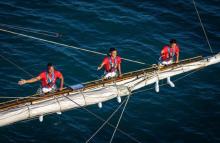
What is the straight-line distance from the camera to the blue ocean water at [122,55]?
87.2 feet

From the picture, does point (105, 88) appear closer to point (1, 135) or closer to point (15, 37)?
point (1, 135)

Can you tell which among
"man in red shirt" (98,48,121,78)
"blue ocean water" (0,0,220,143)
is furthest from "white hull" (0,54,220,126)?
"blue ocean water" (0,0,220,143)

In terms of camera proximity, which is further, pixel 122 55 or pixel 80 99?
pixel 122 55

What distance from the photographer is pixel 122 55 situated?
33.5 meters

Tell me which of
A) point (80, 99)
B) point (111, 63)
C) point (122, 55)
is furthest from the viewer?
point (122, 55)

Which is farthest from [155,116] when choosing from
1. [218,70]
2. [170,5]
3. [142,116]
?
[170,5]

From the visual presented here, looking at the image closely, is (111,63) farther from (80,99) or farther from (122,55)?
(122,55)

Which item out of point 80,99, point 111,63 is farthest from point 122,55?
point 80,99

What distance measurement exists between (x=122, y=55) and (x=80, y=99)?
48.5ft

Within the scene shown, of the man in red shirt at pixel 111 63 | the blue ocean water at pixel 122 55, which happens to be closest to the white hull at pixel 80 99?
the man in red shirt at pixel 111 63

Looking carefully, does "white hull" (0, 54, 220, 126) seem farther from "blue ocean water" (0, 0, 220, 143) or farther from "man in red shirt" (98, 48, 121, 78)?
"blue ocean water" (0, 0, 220, 143)

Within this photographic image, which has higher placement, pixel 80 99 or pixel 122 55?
pixel 122 55

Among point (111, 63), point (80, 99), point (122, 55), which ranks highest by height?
point (122, 55)

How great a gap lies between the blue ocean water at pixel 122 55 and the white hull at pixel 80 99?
246 inches
